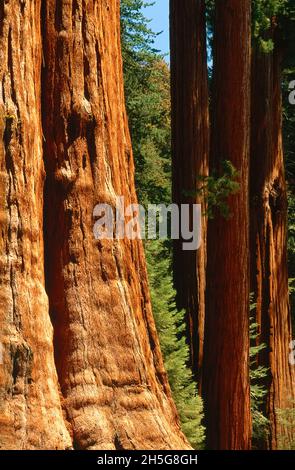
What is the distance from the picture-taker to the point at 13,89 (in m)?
7.23

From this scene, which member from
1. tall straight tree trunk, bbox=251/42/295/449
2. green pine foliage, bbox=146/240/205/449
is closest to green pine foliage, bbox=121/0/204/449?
green pine foliage, bbox=146/240/205/449

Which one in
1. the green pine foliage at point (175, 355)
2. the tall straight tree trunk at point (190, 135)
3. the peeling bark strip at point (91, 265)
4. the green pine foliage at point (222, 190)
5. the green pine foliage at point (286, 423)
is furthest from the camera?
the green pine foliage at point (286, 423)

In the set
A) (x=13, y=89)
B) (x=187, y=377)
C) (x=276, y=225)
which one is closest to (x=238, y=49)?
(x=276, y=225)

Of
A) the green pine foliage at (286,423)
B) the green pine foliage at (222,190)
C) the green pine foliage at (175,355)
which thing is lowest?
the green pine foliage at (286,423)

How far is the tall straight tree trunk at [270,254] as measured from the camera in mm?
13250

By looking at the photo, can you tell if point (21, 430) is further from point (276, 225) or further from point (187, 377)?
point (276, 225)

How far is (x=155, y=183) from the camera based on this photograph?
17797mm

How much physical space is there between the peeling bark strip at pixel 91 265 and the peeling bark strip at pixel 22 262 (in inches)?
9.7

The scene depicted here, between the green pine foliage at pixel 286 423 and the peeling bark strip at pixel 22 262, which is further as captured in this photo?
the green pine foliage at pixel 286 423

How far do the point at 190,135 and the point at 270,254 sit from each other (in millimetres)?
2170

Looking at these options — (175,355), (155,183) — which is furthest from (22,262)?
(155,183)

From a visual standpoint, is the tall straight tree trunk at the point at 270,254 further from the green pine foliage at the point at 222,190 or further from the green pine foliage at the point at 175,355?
the green pine foliage at the point at 175,355

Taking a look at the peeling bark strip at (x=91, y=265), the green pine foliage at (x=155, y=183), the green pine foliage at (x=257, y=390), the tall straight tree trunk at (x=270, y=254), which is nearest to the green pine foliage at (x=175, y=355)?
the green pine foliage at (x=155, y=183)

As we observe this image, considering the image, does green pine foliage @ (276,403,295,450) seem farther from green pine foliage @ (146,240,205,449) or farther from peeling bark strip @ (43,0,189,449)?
peeling bark strip @ (43,0,189,449)
